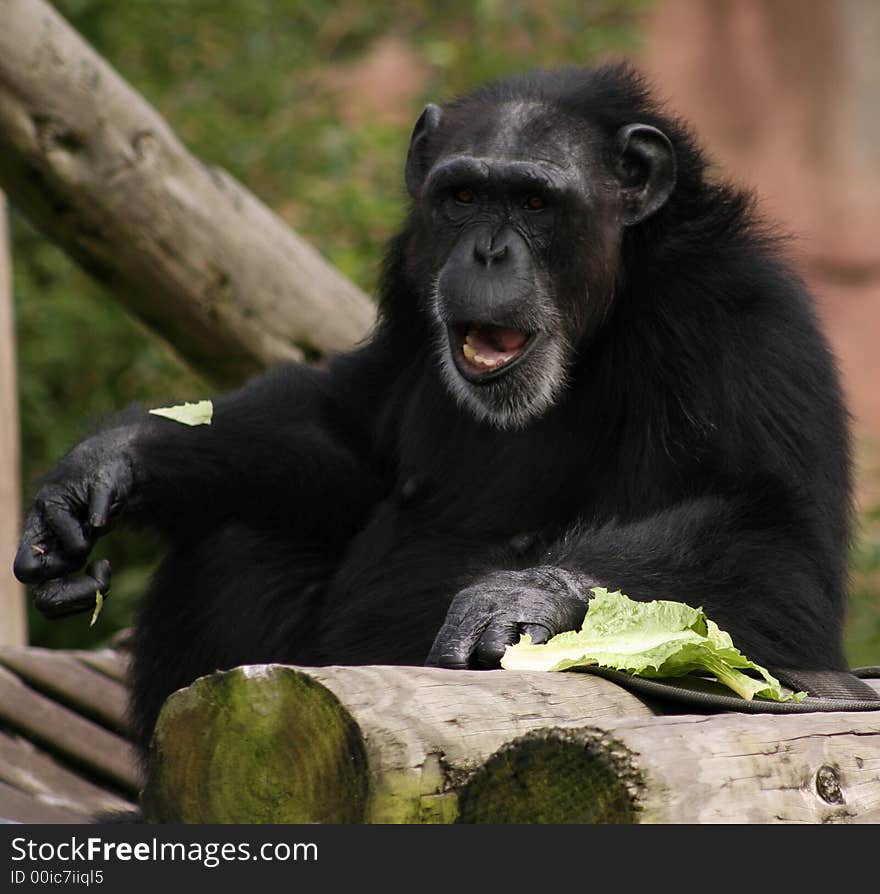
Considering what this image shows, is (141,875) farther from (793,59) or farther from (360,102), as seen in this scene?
(793,59)

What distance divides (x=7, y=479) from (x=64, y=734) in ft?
5.12

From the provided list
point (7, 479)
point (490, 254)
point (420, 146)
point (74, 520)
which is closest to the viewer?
point (490, 254)

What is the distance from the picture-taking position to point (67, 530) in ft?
15.8

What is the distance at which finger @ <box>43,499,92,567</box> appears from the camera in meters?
4.82

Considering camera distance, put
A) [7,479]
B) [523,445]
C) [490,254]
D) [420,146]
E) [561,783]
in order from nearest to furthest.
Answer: [561,783] → [490,254] → [523,445] → [420,146] → [7,479]

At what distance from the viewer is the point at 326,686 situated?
293cm

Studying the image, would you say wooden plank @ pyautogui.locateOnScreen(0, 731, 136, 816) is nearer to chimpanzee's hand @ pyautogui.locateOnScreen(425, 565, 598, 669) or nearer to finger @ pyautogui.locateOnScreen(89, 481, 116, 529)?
finger @ pyautogui.locateOnScreen(89, 481, 116, 529)

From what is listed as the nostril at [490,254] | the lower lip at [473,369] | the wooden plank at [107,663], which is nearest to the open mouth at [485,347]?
the lower lip at [473,369]

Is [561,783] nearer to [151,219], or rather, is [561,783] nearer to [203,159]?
[151,219]

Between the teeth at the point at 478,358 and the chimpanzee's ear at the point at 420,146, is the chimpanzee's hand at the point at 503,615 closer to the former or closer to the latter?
the teeth at the point at 478,358

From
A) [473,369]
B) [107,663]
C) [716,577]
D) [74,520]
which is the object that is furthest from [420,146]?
[107,663]

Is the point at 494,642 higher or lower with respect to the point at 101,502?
lower

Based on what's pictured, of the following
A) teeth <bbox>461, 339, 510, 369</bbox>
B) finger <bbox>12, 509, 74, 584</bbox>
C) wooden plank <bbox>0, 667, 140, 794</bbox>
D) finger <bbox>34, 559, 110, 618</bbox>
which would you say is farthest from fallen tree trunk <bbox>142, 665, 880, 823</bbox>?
wooden plank <bbox>0, 667, 140, 794</bbox>

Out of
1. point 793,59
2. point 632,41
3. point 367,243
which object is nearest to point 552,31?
point 632,41
